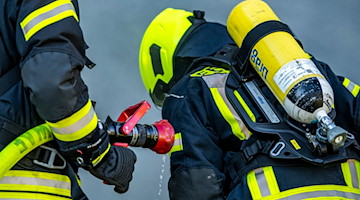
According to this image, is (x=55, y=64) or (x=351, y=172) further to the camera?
(x=351, y=172)

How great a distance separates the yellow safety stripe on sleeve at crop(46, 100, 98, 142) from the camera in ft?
6.30

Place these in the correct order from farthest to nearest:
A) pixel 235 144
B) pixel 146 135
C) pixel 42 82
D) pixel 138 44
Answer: pixel 138 44
pixel 235 144
pixel 146 135
pixel 42 82

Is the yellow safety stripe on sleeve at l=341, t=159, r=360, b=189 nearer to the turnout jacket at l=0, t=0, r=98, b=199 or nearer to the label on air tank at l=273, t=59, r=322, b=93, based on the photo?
the label on air tank at l=273, t=59, r=322, b=93

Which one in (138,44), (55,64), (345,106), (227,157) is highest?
(55,64)

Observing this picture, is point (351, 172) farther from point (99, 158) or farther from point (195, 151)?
point (99, 158)

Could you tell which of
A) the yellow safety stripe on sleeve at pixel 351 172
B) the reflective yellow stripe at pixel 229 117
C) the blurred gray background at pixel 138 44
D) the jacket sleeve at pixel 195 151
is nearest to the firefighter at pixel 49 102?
the jacket sleeve at pixel 195 151

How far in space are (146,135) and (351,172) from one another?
65 cm

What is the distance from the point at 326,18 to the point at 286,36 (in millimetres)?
1321

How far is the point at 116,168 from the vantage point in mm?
2119

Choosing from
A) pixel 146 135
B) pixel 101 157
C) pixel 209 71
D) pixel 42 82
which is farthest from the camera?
pixel 209 71

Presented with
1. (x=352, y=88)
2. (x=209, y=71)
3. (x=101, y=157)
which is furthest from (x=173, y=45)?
(x=101, y=157)

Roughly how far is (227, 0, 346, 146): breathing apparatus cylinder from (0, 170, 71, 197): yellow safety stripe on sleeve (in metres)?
0.70

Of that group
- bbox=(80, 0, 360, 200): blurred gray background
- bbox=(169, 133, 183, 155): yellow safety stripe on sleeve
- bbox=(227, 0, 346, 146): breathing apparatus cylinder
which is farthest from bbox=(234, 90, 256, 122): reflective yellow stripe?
bbox=(80, 0, 360, 200): blurred gray background

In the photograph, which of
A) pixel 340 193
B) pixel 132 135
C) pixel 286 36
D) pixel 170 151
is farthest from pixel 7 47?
pixel 340 193
